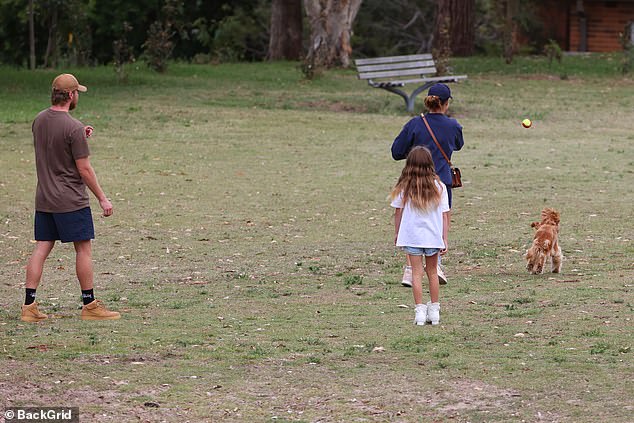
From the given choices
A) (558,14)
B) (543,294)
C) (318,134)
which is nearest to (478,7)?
(558,14)

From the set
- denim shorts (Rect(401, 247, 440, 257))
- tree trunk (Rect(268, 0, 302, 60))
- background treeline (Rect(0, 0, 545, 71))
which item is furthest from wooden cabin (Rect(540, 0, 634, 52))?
denim shorts (Rect(401, 247, 440, 257))

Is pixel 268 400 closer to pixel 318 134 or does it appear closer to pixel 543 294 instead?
pixel 543 294

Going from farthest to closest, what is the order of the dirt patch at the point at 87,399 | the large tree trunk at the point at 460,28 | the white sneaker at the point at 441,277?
the large tree trunk at the point at 460,28
the white sneaker at the point at 441,277
the dirt patch at the point at 87,399

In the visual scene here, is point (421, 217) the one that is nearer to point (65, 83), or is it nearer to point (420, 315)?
point (420, 315)

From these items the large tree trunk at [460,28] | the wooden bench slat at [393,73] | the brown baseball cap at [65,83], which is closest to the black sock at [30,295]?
the brown baseball cap at [65,83]

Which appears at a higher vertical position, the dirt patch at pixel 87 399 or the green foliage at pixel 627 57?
the green foliage at pixel 627 57

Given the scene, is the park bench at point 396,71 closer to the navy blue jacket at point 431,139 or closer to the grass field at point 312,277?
the grass field at point 312,277

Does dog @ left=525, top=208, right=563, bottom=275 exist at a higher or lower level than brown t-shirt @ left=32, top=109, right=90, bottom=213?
lower

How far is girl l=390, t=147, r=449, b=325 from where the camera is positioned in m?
8.39

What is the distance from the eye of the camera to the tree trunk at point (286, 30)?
38.6 m

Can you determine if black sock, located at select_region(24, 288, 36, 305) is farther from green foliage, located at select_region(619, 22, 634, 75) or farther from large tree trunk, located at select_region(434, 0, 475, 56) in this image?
large tree trunk, located at select_region(434, 0, 475, 56)

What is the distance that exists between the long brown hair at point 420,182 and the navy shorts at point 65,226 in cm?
228

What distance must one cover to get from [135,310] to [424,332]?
7.79 feet

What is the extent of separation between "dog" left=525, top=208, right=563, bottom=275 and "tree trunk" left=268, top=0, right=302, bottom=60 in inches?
1115
